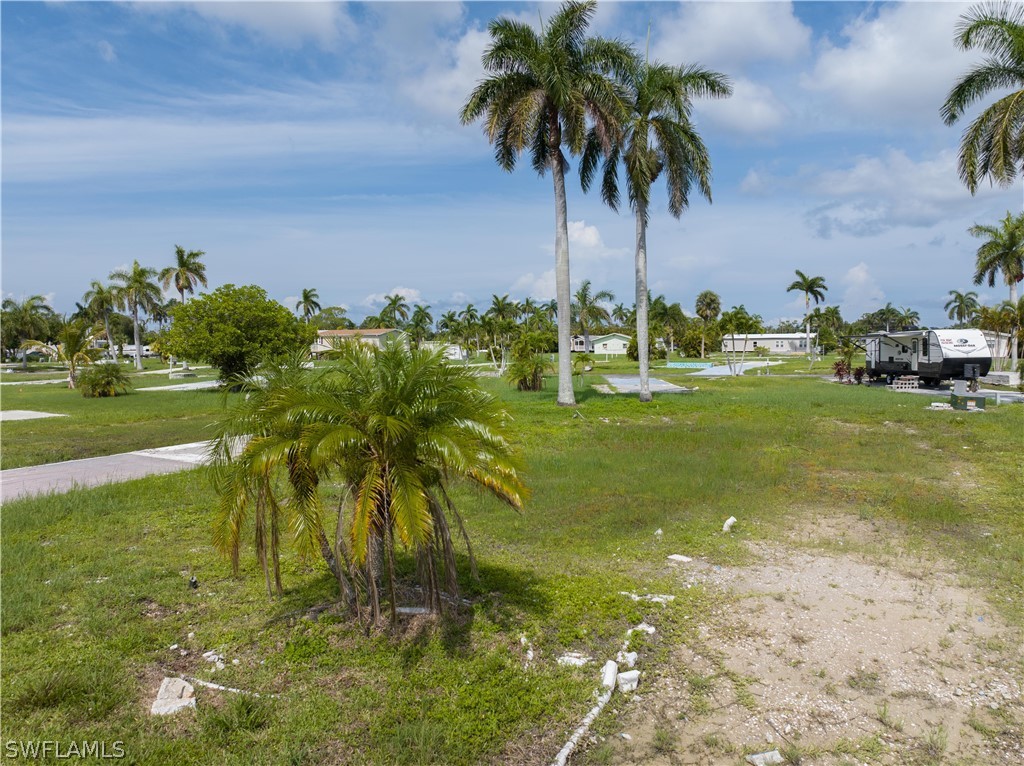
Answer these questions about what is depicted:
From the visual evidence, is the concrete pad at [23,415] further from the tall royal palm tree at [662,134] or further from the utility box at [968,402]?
the utility box at [968,402]

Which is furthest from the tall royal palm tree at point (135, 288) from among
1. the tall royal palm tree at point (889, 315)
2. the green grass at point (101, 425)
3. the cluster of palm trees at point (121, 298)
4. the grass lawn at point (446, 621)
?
the tall royal palm tree at point (889, 315)

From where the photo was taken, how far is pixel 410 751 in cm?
417

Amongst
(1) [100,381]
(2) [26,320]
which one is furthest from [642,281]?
(2) [26,320]

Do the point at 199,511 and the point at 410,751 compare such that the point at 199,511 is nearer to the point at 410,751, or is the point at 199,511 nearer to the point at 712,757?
the point at 410,751

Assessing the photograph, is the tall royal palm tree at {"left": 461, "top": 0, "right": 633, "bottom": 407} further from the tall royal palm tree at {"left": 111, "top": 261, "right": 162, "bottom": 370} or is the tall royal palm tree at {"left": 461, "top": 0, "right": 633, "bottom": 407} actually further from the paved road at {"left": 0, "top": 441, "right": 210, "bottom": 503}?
the tall royal palm tree at {"left": 111, "top": 261, "right": 162, "bottom": 370}

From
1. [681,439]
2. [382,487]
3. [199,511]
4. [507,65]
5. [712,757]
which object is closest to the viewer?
[712,757]

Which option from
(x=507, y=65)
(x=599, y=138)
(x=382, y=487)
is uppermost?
(x=507, y=65)

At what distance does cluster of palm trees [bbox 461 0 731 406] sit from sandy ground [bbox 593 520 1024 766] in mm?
15890

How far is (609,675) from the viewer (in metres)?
4.99

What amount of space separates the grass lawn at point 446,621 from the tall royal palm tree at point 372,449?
84 centimetres

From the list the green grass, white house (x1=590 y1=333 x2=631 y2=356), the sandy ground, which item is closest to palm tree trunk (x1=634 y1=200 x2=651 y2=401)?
the green grass

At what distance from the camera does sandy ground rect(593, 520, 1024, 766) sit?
167 inches

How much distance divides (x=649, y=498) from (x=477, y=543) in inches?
143

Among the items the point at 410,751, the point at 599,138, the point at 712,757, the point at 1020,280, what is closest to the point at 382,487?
the point at 410,751
